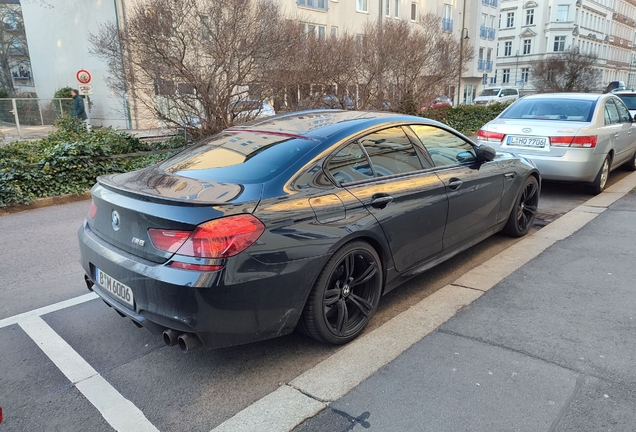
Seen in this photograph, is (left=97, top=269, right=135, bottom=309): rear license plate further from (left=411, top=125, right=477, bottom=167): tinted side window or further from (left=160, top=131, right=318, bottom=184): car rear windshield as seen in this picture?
(left=411, top=125, right=477, bottom=167): tinted side window

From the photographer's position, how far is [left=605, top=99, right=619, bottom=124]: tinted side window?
306 inches

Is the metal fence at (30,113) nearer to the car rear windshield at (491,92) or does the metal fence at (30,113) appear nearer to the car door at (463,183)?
the car door at (463,183)

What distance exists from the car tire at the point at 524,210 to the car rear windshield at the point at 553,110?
2595 millimetres

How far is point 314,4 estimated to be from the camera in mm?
31109

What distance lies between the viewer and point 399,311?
3840 millimetres

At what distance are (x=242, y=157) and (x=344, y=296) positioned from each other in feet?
4.01

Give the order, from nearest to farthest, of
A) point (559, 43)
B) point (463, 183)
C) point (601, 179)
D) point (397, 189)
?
1. point (397, 189)
2. point (463, 183)
3. point (601, 179)
4. point (559, 43)

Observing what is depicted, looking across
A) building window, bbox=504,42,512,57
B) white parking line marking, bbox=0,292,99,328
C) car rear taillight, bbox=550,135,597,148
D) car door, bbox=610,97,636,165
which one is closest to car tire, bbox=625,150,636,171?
car door, bbox=610,97,636,165

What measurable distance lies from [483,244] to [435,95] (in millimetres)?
12902

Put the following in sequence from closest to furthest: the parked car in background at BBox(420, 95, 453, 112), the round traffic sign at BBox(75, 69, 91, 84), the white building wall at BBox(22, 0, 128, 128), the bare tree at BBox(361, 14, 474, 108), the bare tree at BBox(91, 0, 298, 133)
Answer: the bare tree at BBox(91, 0, 298, 133) → the round traffic sign at BBox(75, 69, 91, 84) → the bare tree at BBox(361, 14, 474, 108) → the parked car in background at BBox(420, 95, 453, 112) → the white building wall at BBox(22, 0, 128, 128)

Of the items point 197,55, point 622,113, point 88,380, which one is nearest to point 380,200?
point 88,380

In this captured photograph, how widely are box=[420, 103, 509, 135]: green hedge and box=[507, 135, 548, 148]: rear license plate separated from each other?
9.81m

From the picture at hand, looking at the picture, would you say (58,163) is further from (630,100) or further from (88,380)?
(630,100)

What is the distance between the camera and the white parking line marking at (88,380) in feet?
8.50
